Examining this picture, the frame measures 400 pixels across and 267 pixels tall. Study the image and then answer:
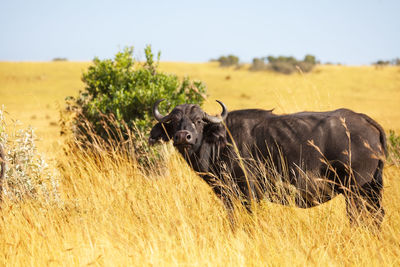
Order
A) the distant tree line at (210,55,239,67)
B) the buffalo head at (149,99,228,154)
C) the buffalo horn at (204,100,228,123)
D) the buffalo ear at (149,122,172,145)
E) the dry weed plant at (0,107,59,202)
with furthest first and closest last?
the distant tree line at (210,55,239,67), the buffalo ear at (149,122,172,145), the dry weed plant at (0,107,59,202), the buffalo horn at (204,100,228,123), the buffalo head at (149,99,228,154)

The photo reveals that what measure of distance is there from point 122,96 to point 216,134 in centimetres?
353

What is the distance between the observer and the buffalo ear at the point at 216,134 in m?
4.94

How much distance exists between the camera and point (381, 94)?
3572 cm

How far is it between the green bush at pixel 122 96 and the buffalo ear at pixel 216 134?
9.44 ft

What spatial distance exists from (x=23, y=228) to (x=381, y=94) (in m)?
36.8

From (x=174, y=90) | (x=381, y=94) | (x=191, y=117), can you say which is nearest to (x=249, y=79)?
(x=381, y=94)

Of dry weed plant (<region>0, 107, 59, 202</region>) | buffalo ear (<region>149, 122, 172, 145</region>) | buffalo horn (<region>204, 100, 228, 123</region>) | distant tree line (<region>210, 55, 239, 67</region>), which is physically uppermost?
distant tree line (<region>210, 55, 239, 67</region>)

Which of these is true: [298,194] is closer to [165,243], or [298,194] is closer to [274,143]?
[274,143]

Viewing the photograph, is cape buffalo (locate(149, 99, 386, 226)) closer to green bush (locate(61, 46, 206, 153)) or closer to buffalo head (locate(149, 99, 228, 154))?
buffalo head (locate(149, 99, 228, 154))

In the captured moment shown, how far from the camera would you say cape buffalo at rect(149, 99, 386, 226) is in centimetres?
454

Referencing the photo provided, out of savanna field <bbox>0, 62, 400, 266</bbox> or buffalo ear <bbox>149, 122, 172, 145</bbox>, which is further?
buffalo ear <bbox>149, 122, 172, 145</bbox>

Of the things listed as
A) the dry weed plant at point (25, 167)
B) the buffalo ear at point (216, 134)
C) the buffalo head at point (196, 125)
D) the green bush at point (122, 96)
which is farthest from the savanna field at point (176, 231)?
the green bush at point (122, 96)

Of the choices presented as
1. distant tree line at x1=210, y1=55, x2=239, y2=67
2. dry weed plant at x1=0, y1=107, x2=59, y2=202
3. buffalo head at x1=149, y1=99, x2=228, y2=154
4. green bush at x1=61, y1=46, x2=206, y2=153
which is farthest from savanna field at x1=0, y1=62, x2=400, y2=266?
distant tree line at x1=210, y1=55, x2=239, y2=67

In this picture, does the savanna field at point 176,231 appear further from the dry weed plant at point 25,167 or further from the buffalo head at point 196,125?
the buffalo head at point 196,125
